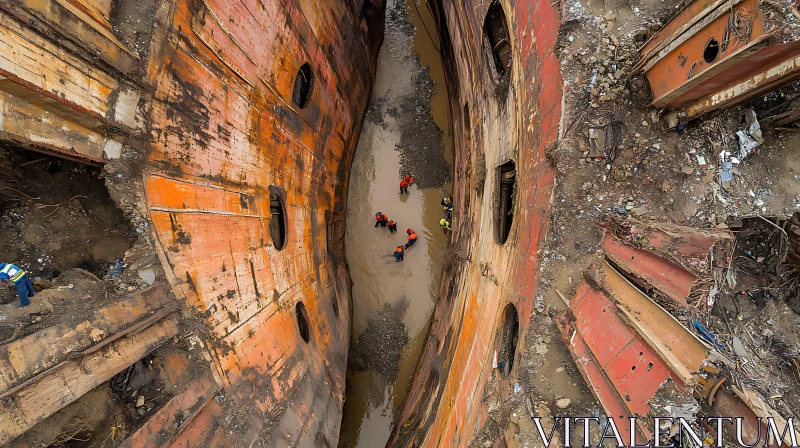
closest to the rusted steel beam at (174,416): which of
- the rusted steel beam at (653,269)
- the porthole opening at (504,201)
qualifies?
the porthole opening at (504,201)

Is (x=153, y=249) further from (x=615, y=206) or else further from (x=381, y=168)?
(x=381, y=168)

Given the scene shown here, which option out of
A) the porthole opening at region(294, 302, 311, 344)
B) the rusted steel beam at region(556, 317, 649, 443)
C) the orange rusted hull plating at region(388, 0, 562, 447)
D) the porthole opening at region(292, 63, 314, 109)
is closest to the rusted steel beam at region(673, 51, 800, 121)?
the orange rusted hull plating at region(388, 0, 562, 447)

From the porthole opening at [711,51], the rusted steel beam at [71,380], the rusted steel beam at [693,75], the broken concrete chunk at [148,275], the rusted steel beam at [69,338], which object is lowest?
the rusted steel beam at [71,380]

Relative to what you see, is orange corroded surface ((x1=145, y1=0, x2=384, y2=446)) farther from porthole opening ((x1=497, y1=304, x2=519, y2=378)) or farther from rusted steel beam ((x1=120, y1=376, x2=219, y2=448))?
porthole opening ((x1=497, y1=304, x2=519, y2=378))

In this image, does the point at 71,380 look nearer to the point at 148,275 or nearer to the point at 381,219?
the point at 148,275

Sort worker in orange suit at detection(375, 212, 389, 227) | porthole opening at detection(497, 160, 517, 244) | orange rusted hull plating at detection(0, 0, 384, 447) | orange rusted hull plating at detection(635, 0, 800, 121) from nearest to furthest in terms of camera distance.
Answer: orange rusted hull plating at detection(635, 0, 800, 121)
orange rusted hull plating at detection(0, 0, 384, 447)
porthole opening at detection(497, 160, 517, 244)
worker in orange suit at detection(375, 212, 389, 227)

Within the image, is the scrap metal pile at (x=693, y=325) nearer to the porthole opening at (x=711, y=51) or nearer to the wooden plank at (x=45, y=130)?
the porthole opening at (x=711, y=51)
